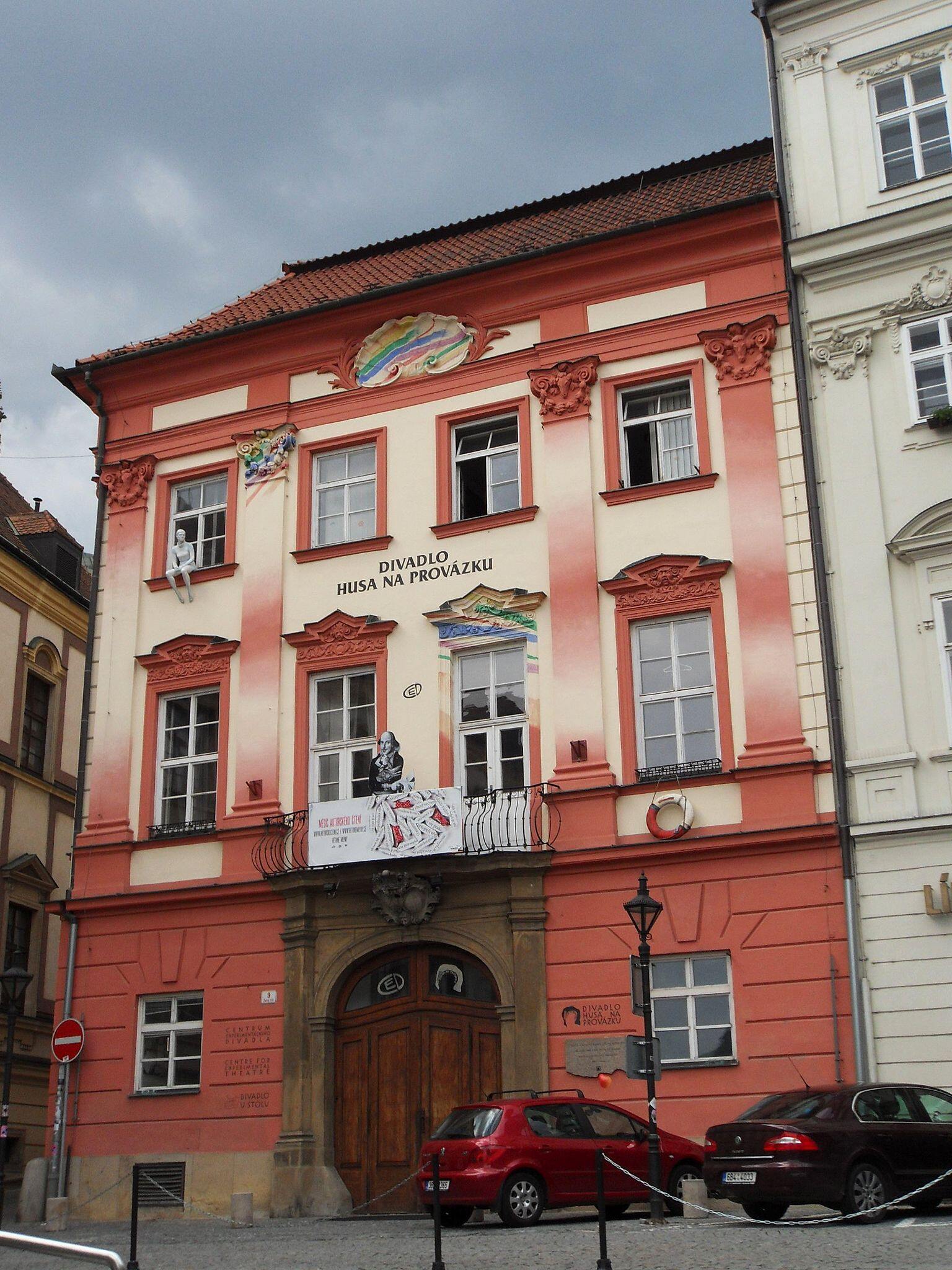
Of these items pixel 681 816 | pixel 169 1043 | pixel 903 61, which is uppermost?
pixel 903 61

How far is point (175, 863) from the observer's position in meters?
21.7

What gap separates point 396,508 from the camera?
2208 centimetres

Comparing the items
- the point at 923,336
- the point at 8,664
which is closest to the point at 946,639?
the point at 923,336

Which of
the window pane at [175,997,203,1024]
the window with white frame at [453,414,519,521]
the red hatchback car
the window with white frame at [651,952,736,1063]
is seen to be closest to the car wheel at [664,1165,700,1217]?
the red hatchback car

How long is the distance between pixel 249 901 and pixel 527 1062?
15.3 feet

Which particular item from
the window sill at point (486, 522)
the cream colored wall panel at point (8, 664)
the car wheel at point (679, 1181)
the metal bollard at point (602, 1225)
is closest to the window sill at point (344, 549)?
the window sill at point (486, 522)

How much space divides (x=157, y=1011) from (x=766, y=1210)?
32.7 feet

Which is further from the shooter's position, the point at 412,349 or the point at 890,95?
the point at 412,349

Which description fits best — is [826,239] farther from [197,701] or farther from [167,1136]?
[167,1136]

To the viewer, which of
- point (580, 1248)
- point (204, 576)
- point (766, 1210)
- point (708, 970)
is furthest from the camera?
point (204, 576)

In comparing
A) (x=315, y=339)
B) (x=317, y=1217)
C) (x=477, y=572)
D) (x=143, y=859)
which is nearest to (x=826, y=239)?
(x=477, y=572)

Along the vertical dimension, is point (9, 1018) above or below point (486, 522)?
below

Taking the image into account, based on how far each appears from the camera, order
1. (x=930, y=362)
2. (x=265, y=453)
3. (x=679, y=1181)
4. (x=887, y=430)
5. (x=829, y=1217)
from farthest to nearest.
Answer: (x=265, y=453) < (x=930, y=362) < (x=887, y=430) < (x=679, y=1181) < (x=829, y=1217)

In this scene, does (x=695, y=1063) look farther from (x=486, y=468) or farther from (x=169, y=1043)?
(x=486, y=468)
